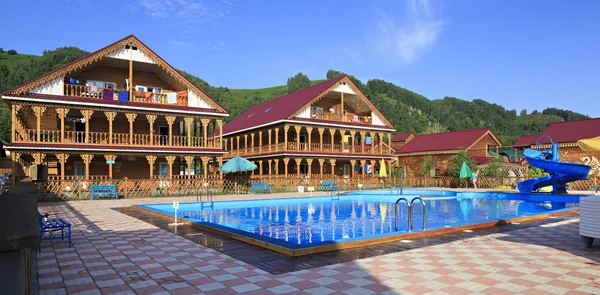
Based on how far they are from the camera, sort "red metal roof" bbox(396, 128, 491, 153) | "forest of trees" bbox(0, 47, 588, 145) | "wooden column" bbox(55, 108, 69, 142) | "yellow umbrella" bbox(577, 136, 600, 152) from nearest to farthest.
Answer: "yellow umbrella" bbox(577, 136, 600, 152), "wooden column" bbox(55, 108, 69, 142), "red metal roof" bbox(396, 128, 491, 153), "forest of trees" bbox(0, 47, 588, 145)

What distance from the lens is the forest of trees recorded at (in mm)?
83188

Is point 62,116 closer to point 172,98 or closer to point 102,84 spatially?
point 102,84

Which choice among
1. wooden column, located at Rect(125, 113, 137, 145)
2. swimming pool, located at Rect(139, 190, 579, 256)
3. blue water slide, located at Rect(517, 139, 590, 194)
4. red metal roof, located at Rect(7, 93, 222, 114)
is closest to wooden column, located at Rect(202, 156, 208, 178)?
red metal roof, located at Rect(7, 93, 222, 114)

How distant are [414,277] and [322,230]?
6925mm

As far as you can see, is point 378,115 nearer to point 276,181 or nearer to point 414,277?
point 276,181

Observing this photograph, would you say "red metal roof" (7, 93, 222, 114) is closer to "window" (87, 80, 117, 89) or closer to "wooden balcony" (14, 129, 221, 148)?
"wooden balcony" (14, 129, 221, 148)

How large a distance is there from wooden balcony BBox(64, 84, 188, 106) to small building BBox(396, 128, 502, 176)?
25211 mm

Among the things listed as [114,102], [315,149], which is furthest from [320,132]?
[114,102]

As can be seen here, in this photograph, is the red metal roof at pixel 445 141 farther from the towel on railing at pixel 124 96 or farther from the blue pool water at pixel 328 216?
the towel on railing at pixel 124 96

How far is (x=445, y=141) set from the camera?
142 feet

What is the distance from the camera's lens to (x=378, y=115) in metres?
39.5

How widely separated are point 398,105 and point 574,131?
262 feet

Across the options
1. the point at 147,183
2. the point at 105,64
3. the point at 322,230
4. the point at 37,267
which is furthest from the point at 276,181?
the point at 37,267

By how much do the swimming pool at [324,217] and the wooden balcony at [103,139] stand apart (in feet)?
32.2
